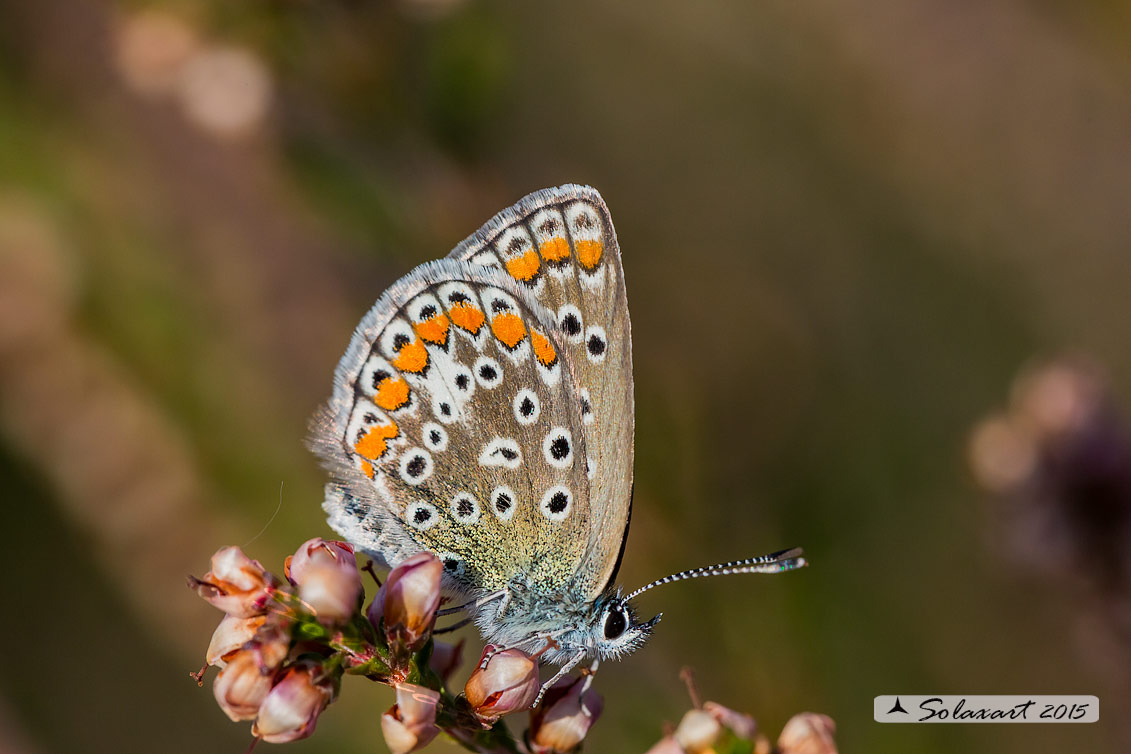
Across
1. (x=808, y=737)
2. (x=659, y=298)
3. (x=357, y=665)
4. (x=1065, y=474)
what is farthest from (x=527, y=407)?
(x=659, y=298)

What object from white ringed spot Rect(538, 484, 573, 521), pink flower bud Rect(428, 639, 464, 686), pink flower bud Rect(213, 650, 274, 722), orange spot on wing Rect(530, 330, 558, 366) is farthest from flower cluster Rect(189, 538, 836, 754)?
orange spot on wing Rect(530, 330, 558, 366)

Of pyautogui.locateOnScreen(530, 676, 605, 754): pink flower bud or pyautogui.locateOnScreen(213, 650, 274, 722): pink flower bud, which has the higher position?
pyautogui.locateOnScreen(530, 676, 605, 754): pink flower bud

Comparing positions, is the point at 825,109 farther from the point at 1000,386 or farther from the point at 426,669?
the point at 426,669

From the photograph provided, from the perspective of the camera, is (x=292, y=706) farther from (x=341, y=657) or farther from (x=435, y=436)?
(x=435, y=436)

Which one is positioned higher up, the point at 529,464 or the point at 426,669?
the point at 529,464

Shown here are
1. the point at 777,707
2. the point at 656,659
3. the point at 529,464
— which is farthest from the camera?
the point at 656,659

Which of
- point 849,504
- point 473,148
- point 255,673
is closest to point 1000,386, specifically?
point 849,504

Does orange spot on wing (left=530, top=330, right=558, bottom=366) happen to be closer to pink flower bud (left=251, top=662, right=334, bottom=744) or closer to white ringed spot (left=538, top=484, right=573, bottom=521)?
white ringed spot (left=538, top=484, right=573, bottom=521)
